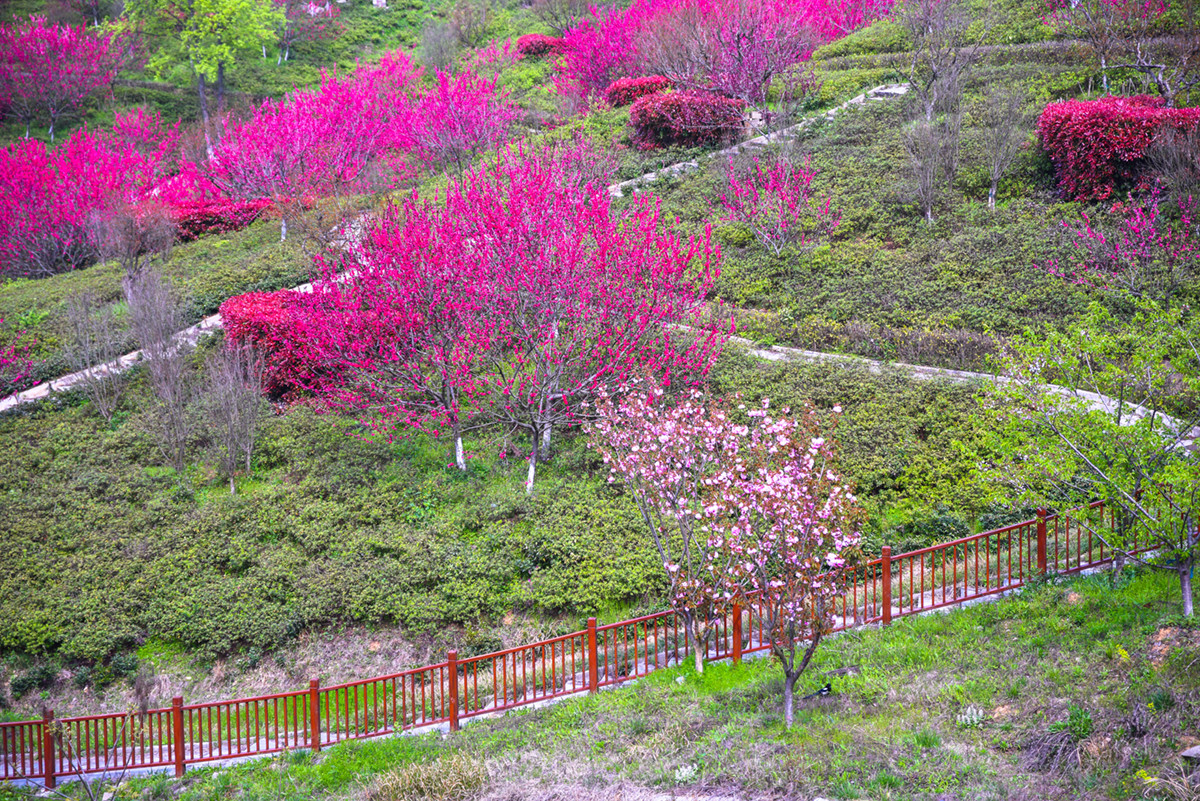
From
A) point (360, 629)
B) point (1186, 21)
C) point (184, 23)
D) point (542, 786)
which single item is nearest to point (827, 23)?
point (1186, 21)

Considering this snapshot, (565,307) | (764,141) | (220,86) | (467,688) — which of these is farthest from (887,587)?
(220,86)

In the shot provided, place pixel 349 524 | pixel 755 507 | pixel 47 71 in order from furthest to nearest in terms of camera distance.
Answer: pixel 47 71 → pixel 349 524 → pixel 755 507

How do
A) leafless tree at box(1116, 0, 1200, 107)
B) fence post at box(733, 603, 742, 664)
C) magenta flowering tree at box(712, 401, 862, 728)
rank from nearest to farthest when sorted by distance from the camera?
magenta flowering tree at box(712, 401, 862, 728) → fence post at box(733, 603, 742, 664) → leafless tree at box(1116, 0, 1200, 107)

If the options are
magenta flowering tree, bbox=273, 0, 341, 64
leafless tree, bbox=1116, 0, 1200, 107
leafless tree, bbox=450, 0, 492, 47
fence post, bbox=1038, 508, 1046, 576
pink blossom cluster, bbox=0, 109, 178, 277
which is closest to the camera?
fence post, bbox=1038, 508, 1046, 576

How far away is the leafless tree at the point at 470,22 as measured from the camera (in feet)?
129

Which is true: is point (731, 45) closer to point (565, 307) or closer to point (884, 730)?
point (565, 307)

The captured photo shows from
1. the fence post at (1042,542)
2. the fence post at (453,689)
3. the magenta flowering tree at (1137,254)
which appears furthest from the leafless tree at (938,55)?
the fence post at (453,689)

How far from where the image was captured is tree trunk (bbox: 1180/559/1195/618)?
7980mm

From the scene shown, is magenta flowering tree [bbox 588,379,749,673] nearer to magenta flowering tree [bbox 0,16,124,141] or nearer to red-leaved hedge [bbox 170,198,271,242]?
red-leaved hedge [bbox 170,198,271,242]

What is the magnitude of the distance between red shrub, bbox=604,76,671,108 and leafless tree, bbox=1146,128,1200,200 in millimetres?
15891


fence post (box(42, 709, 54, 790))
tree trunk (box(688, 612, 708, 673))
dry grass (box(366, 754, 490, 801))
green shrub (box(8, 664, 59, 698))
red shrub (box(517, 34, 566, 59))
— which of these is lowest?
green shrub (box(8, 664, 59, 698))

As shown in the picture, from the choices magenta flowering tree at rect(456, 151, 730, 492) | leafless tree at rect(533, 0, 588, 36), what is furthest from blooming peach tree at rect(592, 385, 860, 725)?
leafless tree at rect(533, 0, 588, 36)

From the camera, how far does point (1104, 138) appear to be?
1714 cm

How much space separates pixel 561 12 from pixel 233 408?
3155 cm
